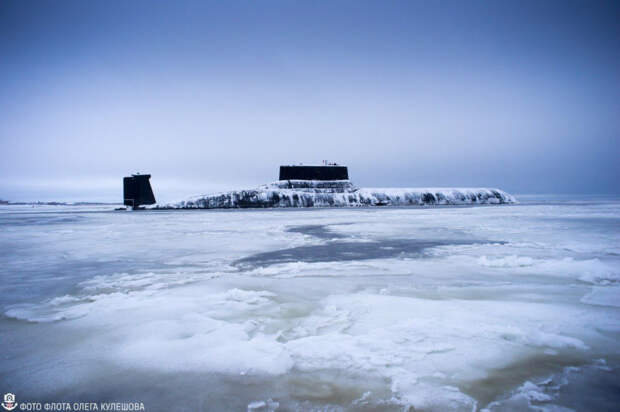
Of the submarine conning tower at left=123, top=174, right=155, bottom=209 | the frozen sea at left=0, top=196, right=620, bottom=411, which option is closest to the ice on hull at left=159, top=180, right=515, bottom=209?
the submarine conning tower at left=123, top=174, right=155, bottom=209

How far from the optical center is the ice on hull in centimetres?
2803

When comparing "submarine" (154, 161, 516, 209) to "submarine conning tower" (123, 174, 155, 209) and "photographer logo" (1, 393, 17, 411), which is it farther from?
"photographer logo" (1, 393, 17, 411)

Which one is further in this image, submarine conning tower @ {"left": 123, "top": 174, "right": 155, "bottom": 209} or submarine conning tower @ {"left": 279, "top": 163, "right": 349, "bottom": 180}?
submarine conning tower @ {"left": 279, "top": 163, "right": 349, "bottom": 180}

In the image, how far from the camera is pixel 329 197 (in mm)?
30719

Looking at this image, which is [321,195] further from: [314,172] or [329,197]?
[314,172]

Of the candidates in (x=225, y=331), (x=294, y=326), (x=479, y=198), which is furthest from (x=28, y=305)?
(x=479, y=198)

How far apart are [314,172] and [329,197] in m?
4.13

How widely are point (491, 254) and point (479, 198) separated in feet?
112

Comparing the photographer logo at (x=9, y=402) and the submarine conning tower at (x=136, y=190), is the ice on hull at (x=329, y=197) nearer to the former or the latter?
the submarine conning tower at (x=136, y=190)

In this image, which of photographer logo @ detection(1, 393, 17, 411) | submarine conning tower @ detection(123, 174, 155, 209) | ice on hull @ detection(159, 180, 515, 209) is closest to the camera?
photographer logo @ detection(1, 393, 17, 411)

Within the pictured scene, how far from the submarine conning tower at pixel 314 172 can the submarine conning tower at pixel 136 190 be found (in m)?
12.0

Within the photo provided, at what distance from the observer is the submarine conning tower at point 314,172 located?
108 feet

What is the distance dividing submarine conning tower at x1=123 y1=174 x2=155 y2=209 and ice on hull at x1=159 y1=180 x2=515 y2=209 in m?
3.33

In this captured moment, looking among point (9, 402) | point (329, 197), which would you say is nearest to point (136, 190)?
point (329, 197)
